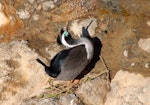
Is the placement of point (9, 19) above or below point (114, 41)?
above

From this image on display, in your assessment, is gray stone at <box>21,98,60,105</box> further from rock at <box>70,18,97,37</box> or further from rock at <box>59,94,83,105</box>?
rock at <box>70,18,97,37</box>

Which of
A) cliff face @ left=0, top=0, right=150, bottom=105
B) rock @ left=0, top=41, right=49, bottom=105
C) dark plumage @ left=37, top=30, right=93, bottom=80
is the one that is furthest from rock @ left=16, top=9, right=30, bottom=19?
dark plumage @ left=37, top=30, right=93, bottom=80

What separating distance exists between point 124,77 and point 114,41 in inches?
36.6

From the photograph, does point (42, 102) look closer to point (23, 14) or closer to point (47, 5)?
point (23, 14)

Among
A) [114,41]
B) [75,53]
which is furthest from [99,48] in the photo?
[75,53]

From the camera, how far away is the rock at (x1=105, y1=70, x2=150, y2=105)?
25.2ft

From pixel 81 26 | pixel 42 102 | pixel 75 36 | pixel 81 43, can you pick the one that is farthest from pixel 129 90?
pixel 81 26

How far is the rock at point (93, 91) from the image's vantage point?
7.90 metres

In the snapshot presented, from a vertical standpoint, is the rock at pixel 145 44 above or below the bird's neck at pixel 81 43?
below

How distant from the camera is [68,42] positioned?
→ 8133 millimetres

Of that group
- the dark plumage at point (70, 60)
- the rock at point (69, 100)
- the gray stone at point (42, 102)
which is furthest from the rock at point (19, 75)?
the rock at point (69, 100)

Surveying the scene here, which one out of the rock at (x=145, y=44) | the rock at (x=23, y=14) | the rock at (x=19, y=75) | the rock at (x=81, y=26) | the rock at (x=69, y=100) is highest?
the rock at (x=23, y=14)

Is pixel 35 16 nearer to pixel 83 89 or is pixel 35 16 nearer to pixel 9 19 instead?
pixel 9 19

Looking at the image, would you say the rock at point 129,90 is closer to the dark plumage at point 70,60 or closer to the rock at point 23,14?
the dark plumage at point 70,60
